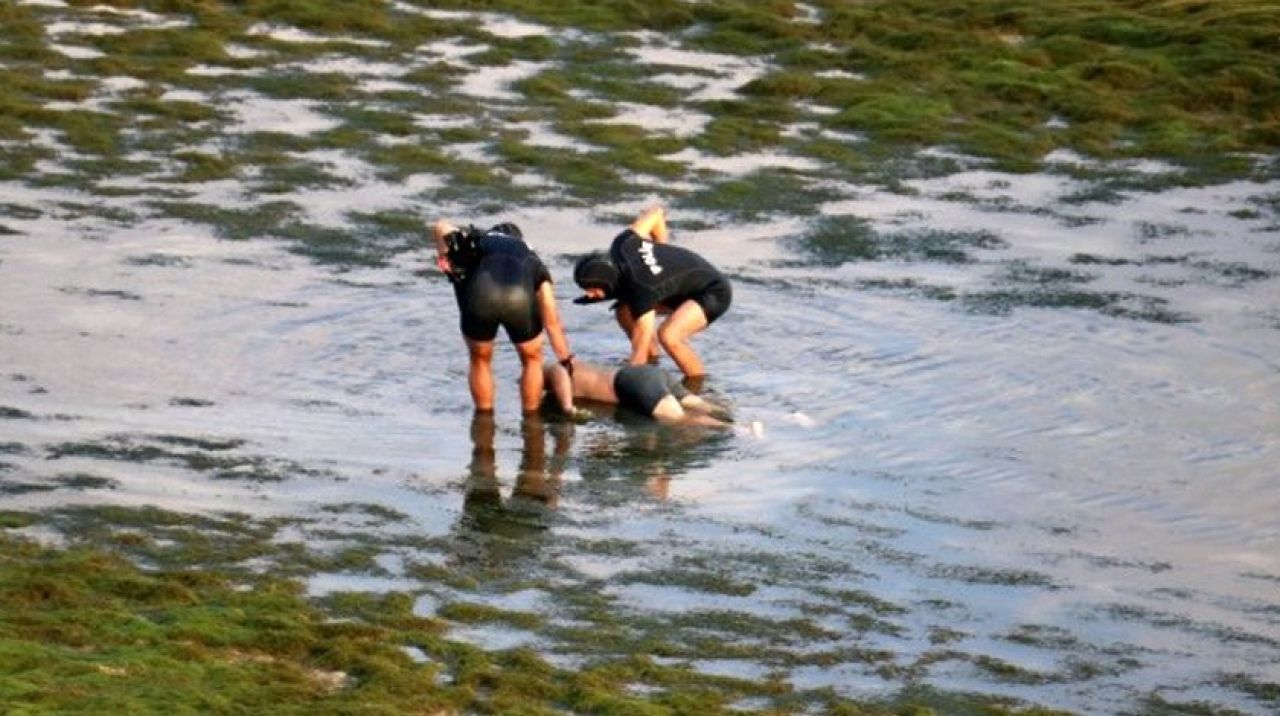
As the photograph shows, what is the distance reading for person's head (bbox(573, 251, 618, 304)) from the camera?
19.9 meters

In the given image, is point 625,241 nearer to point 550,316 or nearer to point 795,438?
point 550,316

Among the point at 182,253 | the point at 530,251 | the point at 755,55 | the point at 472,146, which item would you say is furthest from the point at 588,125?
the point at 530,251

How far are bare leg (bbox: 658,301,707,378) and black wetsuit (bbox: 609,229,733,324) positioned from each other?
7 cm

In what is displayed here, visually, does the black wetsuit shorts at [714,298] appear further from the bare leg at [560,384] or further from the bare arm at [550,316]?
the bare arm at [550,316]

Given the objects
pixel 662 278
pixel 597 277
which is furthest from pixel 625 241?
pixel 597 277

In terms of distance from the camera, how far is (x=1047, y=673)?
14.4 metres

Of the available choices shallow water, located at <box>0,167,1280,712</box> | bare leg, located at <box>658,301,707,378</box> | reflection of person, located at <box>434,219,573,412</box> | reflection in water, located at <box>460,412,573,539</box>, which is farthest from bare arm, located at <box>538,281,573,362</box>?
bare leg, located at <box>658,301,707,378</box>

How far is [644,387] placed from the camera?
19.7 m

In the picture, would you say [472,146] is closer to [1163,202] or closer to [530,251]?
[1163,202]

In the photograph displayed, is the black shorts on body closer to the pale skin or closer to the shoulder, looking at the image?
the pale skin

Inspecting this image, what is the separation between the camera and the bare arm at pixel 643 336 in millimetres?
20453

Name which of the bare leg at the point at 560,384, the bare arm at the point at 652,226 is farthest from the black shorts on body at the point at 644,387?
the bare arm at the point at 652,226

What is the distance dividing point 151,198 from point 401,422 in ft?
24.1

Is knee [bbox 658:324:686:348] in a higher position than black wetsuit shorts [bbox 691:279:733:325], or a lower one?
lower
